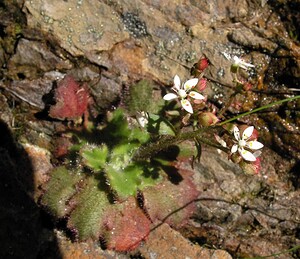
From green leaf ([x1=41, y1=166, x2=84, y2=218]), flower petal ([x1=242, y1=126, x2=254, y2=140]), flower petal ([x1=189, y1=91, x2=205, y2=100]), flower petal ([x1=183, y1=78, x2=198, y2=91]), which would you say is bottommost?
green leaf ([x1=41, y1=166, x2=84, y2=218])

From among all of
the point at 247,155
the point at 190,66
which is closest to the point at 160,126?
the point at 247,155

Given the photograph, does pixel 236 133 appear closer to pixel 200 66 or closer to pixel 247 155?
pixel 247 155

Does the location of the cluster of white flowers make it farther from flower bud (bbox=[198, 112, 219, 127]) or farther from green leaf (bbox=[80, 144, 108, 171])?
green leaf (bbox=[80, 144, 108, 171])

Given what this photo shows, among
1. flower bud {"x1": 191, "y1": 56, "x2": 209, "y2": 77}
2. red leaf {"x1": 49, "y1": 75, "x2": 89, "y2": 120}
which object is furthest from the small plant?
flower bud {"x1": 191, "y1": 56, "x2": 209, "y2": 77}

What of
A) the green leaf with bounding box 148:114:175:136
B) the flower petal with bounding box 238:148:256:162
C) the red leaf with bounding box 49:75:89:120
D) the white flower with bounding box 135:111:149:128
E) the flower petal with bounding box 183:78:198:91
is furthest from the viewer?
the red leaf with bounding box 49:75:89:120

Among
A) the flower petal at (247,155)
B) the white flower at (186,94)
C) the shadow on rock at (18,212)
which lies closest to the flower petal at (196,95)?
the white flower at (186,94)

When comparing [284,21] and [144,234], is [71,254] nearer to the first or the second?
[144,234]
